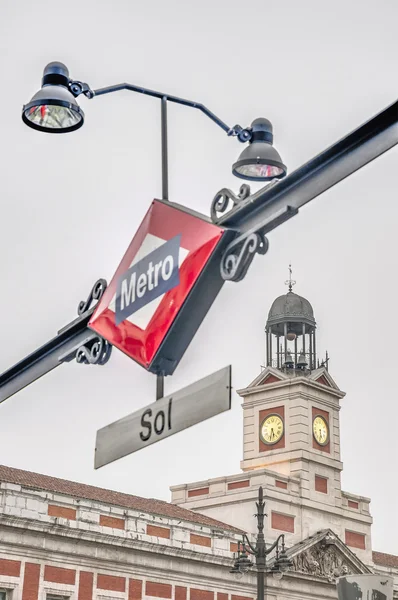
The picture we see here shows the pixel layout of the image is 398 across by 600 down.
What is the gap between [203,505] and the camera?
156 feet

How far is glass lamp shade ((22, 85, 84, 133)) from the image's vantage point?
691cm

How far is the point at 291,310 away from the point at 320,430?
586 centimetres

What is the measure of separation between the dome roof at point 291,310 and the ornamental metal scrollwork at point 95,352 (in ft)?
145

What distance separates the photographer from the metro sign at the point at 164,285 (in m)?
5.62

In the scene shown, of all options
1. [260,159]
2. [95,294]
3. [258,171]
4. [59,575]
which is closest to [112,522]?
[59,575]

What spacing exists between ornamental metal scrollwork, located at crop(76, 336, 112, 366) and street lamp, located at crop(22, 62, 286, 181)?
1379 millimetres

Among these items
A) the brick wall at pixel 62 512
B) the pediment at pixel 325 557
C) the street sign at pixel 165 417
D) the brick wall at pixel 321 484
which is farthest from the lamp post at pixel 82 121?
the brick wall at pixel 321 484

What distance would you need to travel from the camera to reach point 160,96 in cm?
716

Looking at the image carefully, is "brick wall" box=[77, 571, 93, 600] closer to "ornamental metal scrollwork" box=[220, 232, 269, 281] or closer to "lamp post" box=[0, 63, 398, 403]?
"lamp post" box=[0, 63, 398, 403]

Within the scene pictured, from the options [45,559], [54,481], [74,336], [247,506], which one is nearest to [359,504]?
[247,506]

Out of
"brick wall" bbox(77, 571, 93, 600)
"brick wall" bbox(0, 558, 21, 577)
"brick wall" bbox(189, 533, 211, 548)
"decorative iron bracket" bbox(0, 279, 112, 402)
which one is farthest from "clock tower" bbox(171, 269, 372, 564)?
"decorative iron bracket" bbox(0, 279, 112, 402)

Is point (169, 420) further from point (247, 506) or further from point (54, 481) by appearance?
point (247, 506)

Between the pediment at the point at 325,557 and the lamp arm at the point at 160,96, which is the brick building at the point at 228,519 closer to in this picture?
the pediment at the point at 325,557

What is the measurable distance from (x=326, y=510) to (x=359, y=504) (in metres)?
3.43
